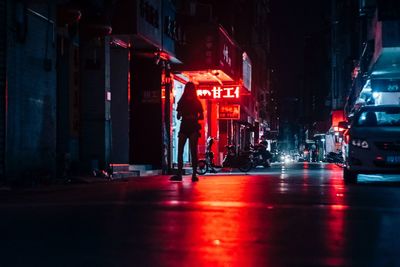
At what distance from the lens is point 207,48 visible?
28.8m

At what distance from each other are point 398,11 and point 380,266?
22997 mm

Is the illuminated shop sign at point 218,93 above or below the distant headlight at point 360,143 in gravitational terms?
above

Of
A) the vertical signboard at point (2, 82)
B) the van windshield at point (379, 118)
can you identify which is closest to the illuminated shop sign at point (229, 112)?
the van windshield at point (379, 118)

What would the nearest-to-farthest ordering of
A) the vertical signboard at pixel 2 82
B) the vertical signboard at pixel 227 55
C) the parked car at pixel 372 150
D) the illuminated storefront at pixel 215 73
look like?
the vertical signboard at pixel 2 82, the parked car at pixel 372 150, the illuminated storefront at pixel 215 73, the vertical signboard at pixel 227 55

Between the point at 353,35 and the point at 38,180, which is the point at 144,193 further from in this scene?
the point at 353,35

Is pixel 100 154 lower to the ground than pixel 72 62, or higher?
lower

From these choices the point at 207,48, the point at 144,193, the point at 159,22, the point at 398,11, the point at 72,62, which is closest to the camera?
the point at 144,193

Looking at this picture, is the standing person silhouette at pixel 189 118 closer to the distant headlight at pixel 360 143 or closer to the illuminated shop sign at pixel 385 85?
the distant headlight at pixel 360 143

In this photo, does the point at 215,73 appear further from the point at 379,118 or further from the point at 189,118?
the point at 189,118

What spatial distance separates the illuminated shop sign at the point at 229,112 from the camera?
41.1 metres

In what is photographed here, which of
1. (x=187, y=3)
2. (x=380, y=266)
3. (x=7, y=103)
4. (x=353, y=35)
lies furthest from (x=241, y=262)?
(x=353, y=35)

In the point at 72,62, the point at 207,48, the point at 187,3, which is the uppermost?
the point at 187,3

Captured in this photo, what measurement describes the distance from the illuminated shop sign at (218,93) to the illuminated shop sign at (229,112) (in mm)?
6086

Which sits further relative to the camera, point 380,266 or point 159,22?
point 159,22
